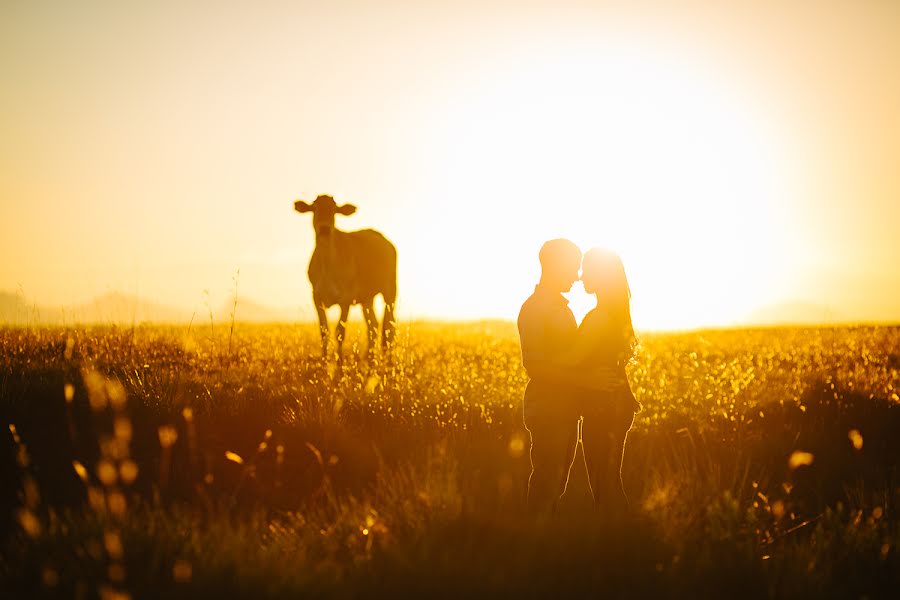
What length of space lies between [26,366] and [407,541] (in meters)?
6.79

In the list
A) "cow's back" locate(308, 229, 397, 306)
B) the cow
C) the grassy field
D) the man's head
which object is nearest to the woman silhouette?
the man's head

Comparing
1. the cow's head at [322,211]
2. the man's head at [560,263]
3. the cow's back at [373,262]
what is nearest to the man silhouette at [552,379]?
the man's head at [560,263]

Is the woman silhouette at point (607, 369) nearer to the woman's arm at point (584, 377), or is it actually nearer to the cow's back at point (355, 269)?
the woman's arm at point (584, 377)

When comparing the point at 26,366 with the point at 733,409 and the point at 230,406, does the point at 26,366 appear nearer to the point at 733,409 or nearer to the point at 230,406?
the point at 230,406

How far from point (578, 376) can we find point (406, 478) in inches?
54.1

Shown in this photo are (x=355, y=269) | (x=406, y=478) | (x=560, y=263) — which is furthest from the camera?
(x=355, y=269)

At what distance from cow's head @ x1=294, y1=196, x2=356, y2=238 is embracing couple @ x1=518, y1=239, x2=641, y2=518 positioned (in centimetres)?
851

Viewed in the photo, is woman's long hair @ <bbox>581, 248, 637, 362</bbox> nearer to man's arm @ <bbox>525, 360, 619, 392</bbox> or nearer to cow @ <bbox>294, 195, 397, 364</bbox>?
man's arm @ <bbox>525, 360, 619, 392</bbox>

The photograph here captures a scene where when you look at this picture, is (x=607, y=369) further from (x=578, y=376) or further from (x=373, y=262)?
(x=373, y=262)

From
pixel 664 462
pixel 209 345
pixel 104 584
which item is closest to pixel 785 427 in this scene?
pixel 664 462

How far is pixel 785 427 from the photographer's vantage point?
8.09 metres

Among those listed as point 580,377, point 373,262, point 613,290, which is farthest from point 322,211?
point 580,377

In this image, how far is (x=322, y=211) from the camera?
13711 millimetres

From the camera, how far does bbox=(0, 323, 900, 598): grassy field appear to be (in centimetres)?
407
